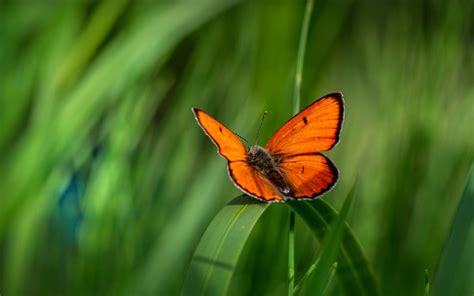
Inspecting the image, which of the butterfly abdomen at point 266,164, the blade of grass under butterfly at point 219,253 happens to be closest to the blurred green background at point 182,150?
the butterfly abdomen at point 266,164

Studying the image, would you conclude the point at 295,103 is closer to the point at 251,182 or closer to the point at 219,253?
the point at 251,182

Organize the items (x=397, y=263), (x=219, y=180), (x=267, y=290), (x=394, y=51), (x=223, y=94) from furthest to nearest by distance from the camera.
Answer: (x=394, y=51) → (x=223, y=94) → (x=219, y=180) → (x=397, y=263) → (x=267, y=290)

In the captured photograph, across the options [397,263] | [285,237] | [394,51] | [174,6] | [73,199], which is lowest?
[397,263]

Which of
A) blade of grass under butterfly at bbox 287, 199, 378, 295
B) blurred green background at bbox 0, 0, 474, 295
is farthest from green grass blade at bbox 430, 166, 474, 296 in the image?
blurred green background at bbox 0, 0, 474, 295

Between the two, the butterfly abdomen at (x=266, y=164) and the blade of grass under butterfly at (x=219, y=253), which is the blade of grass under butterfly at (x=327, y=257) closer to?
the blade of grass under butterfly at (x=219, y=253)

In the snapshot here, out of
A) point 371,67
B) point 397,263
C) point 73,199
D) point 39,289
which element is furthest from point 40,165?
point 371,67

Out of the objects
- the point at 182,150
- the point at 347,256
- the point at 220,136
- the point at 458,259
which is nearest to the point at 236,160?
the point at 220,136

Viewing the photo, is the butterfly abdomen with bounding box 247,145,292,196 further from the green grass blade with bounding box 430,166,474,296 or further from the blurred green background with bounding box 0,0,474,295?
the green grass blade with bounding box 430,166,474,296

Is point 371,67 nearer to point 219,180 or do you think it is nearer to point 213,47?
point 213,47
